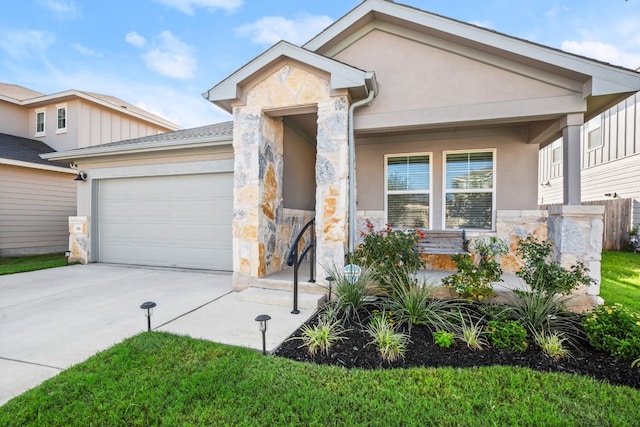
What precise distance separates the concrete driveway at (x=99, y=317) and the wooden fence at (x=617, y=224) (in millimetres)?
10257

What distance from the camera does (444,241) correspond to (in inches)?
229

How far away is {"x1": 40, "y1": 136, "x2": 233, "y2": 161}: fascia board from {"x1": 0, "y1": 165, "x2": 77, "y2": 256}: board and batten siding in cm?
240

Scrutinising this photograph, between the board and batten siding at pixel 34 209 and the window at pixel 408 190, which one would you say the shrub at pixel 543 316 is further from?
the board and batten siding at pixel 34 209

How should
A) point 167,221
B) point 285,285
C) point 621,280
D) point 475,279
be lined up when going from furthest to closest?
1. point 167,221
2. point 621,280
3. point 285,285
4. point 475,279

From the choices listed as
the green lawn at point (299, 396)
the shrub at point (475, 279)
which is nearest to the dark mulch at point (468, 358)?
the green lawn at point (299, 396)

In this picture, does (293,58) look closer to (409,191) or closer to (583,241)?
(409,191)

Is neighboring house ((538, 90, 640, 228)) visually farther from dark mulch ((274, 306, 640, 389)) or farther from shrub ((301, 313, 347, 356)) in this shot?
shrub ((301, 313, 347, 356))

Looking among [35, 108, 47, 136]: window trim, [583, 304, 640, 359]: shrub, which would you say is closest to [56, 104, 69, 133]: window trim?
[35, 108, 47, 136]: window trim

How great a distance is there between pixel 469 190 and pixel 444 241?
1234mm

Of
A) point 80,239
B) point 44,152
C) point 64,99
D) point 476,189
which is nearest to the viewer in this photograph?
point 476,189

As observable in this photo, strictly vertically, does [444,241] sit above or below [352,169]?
below

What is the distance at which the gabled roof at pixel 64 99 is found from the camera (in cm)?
1138

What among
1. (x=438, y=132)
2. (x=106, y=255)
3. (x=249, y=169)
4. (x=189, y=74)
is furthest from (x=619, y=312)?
(x=189, y=74)

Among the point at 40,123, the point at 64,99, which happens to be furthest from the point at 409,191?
the point at 40,123
